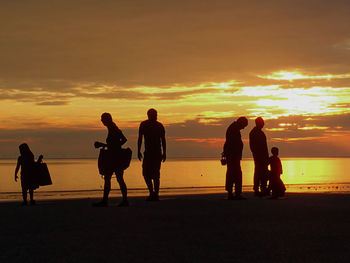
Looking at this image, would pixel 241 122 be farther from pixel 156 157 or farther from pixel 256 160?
pixel 156 157

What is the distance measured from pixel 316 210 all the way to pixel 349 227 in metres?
2.79

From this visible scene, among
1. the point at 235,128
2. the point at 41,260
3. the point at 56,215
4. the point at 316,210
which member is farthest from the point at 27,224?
the point at 235,128

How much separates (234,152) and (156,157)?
82.5 inches

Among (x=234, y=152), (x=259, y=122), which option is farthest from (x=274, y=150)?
(x=234, y=152)

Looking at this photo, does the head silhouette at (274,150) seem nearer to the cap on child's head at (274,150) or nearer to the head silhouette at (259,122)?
the cap on child's head at (274,150)

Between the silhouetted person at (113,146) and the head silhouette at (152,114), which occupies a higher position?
the head silhouette at (152,114)

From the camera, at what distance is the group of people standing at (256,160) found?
52.7 ft

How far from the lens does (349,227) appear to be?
31.5ft

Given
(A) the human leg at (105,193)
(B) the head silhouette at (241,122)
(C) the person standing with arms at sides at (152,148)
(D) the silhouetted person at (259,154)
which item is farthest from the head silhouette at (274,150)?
(A) the human leg at (105,193)

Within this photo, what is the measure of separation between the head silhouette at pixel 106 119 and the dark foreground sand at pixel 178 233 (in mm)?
1893

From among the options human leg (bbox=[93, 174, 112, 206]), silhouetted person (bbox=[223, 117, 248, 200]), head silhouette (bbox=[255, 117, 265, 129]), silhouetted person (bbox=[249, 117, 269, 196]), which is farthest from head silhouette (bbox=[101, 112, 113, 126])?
head silhouette (bbox=[255, 117, 265, 129])

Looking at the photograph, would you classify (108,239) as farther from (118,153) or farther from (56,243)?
(118,153)

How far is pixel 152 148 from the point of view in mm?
15477

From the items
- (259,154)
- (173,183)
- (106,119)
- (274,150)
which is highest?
(106,119)
